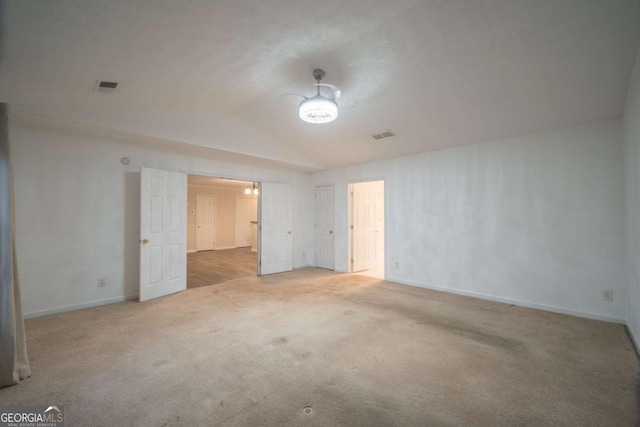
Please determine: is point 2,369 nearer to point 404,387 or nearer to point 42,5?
point 42,5

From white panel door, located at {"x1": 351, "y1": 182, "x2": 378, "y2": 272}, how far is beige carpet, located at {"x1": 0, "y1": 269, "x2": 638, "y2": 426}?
270 cm

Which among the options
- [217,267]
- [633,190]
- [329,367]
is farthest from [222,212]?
[633,190]

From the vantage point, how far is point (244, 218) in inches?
460

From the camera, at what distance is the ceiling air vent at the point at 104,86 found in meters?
3.11

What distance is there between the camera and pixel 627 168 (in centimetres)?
325

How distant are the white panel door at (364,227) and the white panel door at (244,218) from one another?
6237 mm

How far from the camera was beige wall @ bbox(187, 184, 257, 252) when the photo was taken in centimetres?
1021

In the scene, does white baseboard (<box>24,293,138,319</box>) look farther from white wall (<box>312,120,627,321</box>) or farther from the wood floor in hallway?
white wall (<box>312,120,627,321</box>)

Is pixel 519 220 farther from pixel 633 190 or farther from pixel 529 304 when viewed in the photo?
pixel 633 190

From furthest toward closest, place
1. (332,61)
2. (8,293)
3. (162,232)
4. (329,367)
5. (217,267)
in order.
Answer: (217,267)
(162,232)
(332,61)
(329,367)
(8,293)

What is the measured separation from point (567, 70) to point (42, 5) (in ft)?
15.4

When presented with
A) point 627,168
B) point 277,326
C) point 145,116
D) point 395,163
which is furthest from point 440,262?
point 145,116

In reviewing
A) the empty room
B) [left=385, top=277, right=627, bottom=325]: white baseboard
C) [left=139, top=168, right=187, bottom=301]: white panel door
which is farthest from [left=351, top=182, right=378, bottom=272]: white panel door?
[left=139, top=168, right=187, bottom=301]: white panel door

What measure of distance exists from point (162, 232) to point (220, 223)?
636 cm
